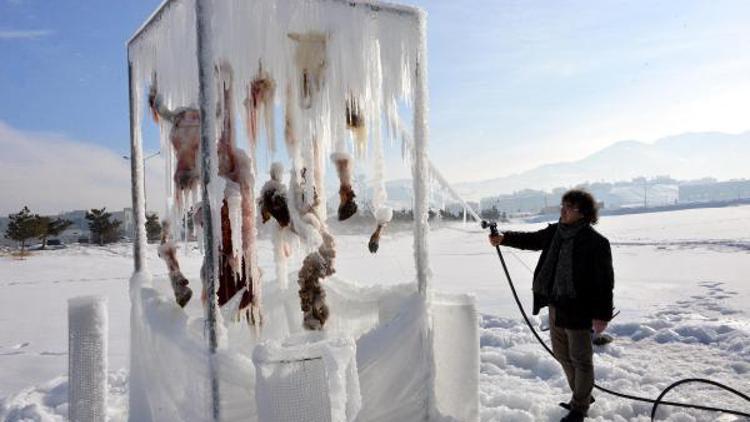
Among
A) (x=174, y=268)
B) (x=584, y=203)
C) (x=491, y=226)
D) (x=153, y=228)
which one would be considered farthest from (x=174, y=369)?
(x=153, y=228)

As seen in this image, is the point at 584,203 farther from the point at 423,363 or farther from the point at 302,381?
the point at 302,381

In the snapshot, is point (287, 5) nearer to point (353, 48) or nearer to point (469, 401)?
point (353, 48)

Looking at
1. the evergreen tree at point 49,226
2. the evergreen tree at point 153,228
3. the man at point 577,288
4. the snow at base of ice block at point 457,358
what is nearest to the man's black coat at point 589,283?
A: the man at point 577,288

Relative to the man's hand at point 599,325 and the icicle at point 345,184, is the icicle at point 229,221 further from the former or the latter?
the man's hand at point 599,325

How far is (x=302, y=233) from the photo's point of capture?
11.8 feet

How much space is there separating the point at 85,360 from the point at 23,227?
3915 centimetres

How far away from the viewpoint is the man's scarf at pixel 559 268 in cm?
371

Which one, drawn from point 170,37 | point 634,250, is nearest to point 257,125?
point 170,37

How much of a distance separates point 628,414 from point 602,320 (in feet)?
3.24

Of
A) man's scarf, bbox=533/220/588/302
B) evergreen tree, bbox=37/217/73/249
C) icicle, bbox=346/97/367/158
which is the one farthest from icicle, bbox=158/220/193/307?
evergreen tree, bbox=37/217/73/249

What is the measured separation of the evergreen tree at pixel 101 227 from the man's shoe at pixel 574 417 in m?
40.4

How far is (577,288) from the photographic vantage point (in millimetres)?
3664

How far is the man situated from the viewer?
3621mm

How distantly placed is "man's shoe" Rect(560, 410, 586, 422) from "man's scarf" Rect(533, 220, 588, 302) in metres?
0.82
